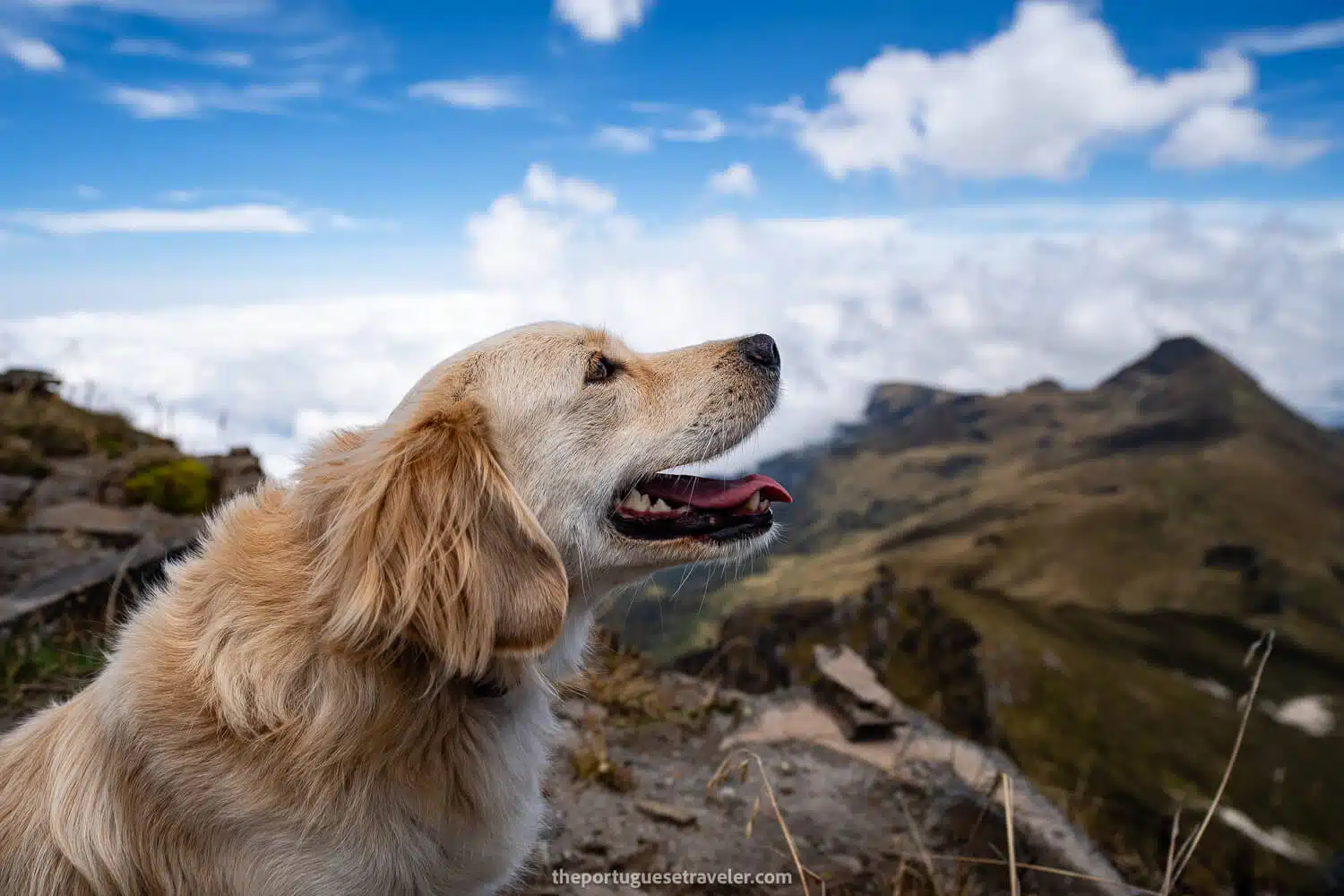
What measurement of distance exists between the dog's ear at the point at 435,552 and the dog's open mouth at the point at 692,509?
0.60 meters

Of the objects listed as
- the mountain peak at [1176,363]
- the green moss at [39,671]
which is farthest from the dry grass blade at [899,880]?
the mountain peak at [1176,363]

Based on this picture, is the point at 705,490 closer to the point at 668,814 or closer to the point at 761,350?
the point at 761,350

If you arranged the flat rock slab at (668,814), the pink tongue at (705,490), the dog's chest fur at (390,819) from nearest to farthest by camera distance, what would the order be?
the dog's chest fur at (390,819) < the pink tongue at (705,490) < the flat rock slab at (668,814)

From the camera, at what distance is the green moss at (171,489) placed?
9.05m

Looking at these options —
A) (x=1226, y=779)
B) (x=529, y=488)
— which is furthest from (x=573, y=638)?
(x=1226, y=779)

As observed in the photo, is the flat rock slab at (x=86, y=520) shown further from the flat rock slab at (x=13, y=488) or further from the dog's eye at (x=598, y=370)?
the dog's eye at (x=598, y=370)

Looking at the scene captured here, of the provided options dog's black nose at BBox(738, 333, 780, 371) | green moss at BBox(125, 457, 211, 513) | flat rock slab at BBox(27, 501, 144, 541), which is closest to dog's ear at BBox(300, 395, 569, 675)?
dog's black nose at BBox(738, 333, 780, 371)

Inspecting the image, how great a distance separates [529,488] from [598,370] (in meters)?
0.66

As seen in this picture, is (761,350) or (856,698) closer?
(761,350)

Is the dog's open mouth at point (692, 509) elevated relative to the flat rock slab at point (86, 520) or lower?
elevated

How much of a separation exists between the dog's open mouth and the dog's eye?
19.1 inches

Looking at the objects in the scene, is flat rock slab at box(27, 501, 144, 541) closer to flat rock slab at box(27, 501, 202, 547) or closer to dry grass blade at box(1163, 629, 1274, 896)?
flat rock slab at box(27, 501, 202, 547)

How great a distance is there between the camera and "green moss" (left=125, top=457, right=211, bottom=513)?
29.7 ft

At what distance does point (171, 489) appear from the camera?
9.16m
